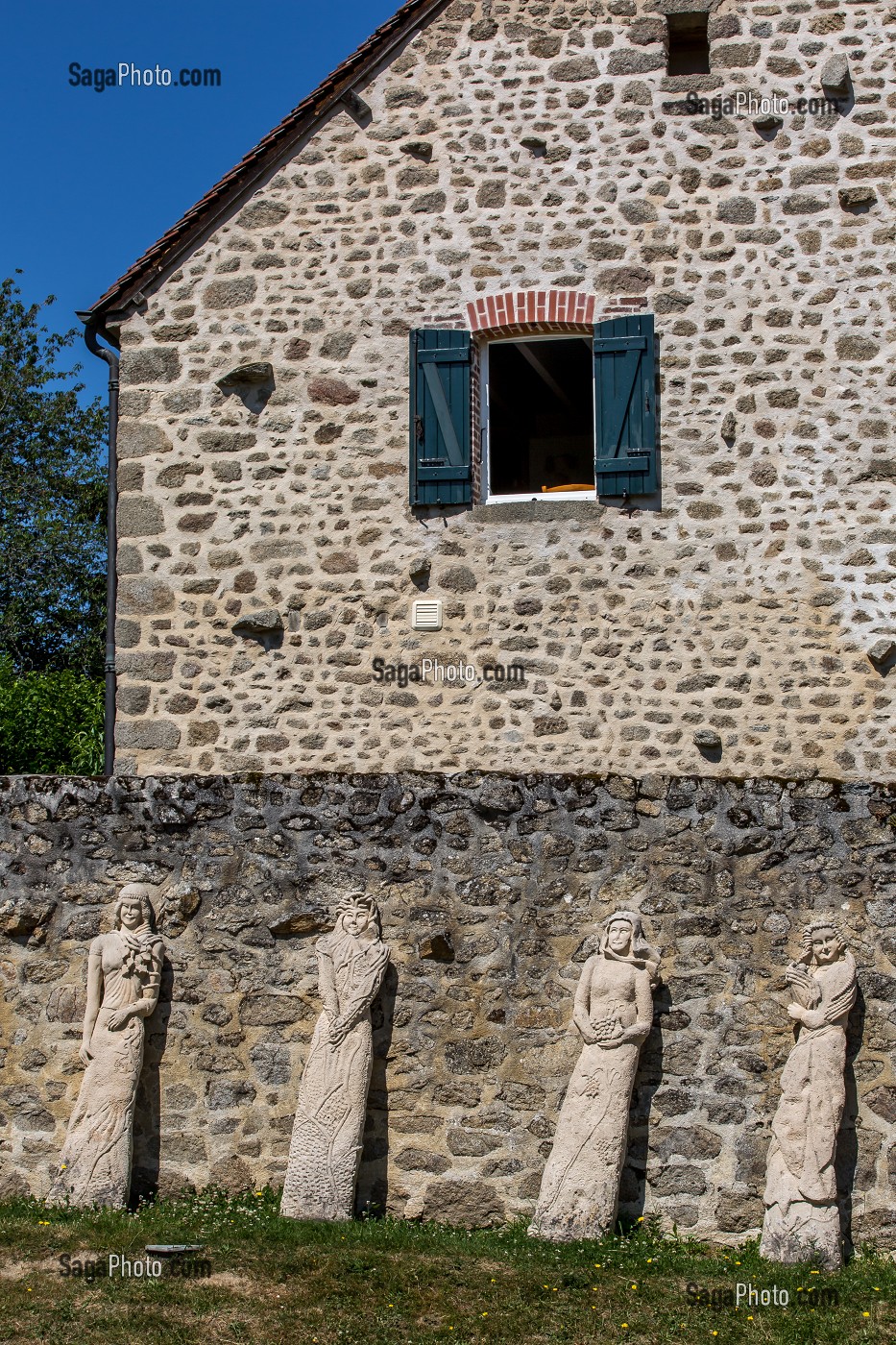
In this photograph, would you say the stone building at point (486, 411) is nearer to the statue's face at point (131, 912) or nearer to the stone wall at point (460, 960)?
the stone wall at point (460, 960)

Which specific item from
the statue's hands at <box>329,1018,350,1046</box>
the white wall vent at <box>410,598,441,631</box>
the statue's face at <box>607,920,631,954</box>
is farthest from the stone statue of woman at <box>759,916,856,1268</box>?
the white wall vent at <box>410,598,441,631</box>

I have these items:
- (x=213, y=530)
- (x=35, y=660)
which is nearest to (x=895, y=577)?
(x=213, y=530)

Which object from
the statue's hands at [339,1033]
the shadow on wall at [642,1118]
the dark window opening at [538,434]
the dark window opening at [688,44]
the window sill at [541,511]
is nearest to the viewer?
the shadow on wall at [642,1118]

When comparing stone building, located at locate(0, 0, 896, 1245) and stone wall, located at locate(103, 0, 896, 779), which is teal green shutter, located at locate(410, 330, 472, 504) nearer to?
stone building, located at locate(0, 0, 896, 1245)

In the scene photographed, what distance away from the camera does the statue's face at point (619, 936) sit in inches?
255

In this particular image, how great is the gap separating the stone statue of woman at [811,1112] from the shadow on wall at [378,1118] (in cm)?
172

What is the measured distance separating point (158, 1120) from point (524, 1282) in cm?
205

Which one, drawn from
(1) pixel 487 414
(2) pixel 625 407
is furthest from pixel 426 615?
(2) pixel 625 407

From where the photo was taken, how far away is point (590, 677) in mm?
9680

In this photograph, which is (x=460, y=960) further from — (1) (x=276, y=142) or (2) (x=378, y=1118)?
(1) (x=276, y=142)

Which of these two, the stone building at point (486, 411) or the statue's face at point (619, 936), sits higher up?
the stone building at point (486, 411)

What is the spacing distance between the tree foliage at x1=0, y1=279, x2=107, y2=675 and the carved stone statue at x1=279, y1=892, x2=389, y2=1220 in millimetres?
13414

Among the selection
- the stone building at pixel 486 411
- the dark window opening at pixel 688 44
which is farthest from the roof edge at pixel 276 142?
the dark window opening at pixel 688 44

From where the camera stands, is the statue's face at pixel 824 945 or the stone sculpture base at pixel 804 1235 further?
the statue's face at pixel 824 945
